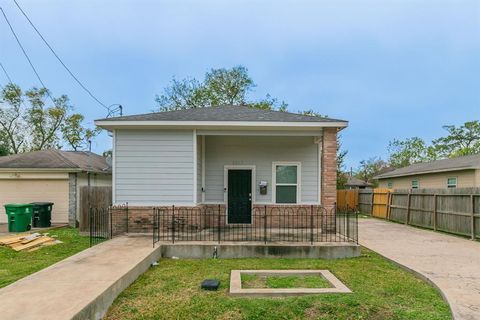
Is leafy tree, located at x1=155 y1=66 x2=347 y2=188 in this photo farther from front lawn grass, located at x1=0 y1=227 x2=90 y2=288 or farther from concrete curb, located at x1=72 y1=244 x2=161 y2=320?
concrete curb, located at x1=72 y1=244 x2=161 y2=320

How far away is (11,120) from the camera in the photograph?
29766mm

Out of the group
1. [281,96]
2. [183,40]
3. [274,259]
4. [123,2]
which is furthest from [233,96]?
[274,259]

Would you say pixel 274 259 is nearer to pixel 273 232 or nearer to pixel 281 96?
pixel 273 232

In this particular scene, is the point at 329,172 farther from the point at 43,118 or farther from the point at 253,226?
the point at 43,118

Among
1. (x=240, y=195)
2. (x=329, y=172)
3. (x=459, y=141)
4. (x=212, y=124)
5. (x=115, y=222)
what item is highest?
(x=459, y=141)

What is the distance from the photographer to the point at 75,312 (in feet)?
12.3

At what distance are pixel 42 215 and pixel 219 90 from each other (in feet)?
62.9

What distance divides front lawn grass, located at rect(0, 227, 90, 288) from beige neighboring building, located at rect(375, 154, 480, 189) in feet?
50.1

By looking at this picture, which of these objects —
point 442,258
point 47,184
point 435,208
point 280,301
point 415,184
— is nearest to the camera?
point 280,301

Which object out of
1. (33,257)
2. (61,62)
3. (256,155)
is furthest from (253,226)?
(61,62)

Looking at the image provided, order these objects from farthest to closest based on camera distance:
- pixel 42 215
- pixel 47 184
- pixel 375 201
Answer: pixel 375 201
pixel 47 184
pixel 42 215

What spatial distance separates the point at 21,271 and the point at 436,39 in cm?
1800

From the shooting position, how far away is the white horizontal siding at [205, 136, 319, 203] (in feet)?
38.8

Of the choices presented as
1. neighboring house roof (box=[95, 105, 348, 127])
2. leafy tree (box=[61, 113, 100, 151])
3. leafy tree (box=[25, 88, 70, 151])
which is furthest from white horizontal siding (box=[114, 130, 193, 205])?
leafy tree (box=[61, 113, 100, 151])
